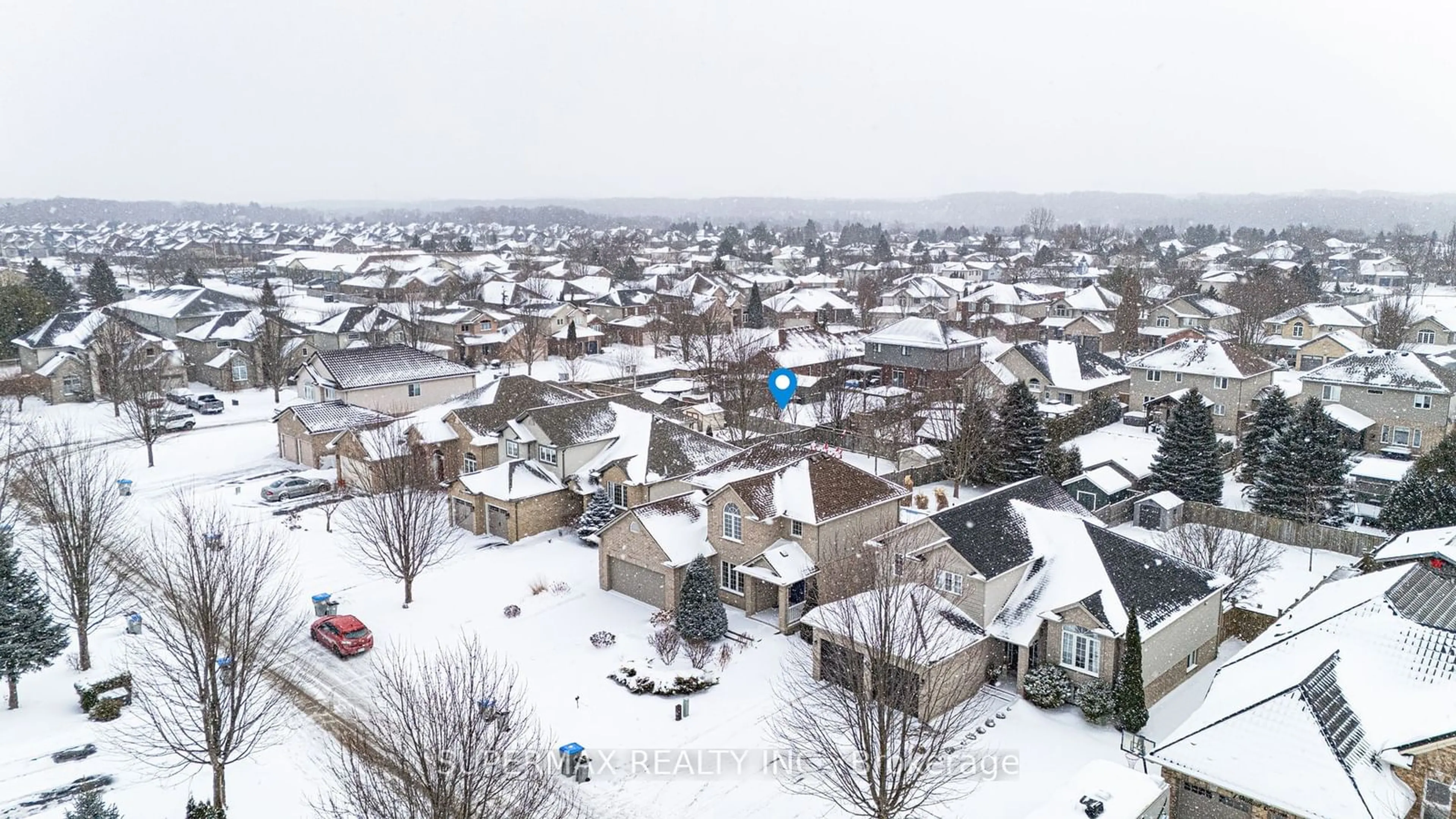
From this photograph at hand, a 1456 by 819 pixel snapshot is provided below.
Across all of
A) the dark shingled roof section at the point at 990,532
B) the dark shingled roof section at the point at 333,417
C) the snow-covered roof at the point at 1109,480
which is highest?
the dark shingled roof section at the point at 990,532

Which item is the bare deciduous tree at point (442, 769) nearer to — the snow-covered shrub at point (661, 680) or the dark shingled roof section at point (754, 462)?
the snow-covered shrub at point (661, 680)

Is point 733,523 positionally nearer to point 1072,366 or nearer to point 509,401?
point 509,401

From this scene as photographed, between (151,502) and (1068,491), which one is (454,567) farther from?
(1068,491)

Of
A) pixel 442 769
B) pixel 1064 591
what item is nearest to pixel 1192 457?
pixel 1064 591

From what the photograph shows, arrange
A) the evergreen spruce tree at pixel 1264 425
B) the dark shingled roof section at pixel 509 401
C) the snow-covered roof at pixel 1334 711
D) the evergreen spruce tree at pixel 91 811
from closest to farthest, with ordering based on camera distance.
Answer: the evergreen spruce tree at pixel 91 811, the snow-covered roof at pixel 1334 711, the evergreen spruce tree at pixel 1264 425, the dark shingled roof section at pixel 509 401

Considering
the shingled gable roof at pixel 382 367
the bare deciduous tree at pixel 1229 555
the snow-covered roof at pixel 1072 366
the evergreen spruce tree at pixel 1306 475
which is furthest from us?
the snow-covered roof at pixel 1072 366

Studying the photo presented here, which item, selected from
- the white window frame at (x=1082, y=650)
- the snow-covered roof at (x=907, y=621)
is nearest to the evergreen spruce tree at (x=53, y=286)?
the snow-covered roof at (x=907, y=621)
